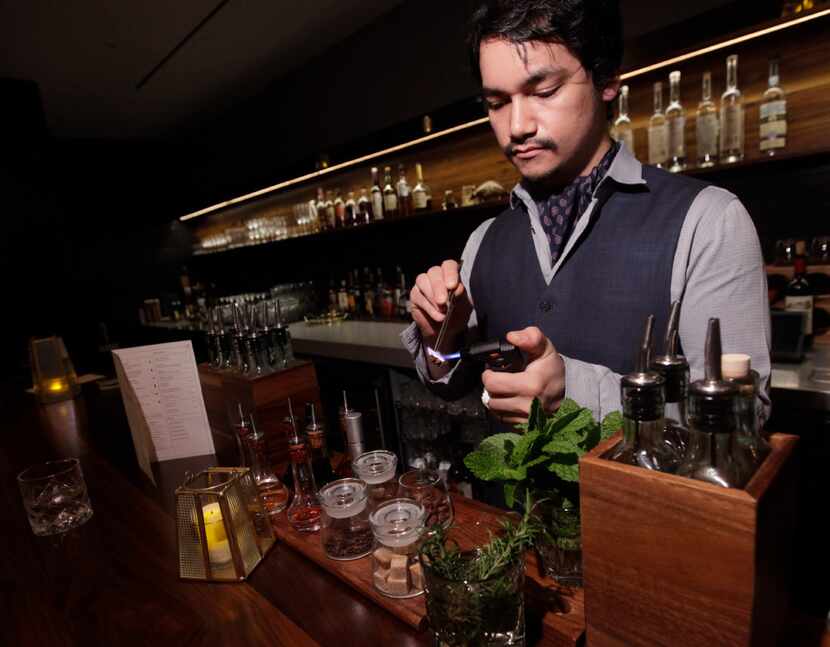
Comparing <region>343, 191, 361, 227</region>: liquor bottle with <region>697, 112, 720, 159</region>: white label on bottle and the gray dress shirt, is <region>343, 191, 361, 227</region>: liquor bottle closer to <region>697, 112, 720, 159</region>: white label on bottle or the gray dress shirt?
<region>697, 112, 720, 159</region>: white label on bottle

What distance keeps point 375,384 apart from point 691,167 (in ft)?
6.28

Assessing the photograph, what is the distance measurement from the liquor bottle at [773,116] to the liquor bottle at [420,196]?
74.0 inches

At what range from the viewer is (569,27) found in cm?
107

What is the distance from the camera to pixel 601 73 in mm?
1146

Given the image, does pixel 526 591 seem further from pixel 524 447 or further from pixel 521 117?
pixel 521 117

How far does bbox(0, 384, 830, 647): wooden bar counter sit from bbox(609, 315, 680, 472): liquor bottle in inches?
11.7

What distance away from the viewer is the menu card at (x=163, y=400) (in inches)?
51.4

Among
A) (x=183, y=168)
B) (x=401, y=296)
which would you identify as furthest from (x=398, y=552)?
(x=183, y=168)

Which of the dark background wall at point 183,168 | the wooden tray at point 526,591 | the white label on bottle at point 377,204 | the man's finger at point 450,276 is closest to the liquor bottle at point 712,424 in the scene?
the wooden tray at point 526,591

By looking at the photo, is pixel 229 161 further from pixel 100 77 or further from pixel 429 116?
pixel 429 116

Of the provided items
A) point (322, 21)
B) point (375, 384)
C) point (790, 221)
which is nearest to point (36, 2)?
point (322, 21)

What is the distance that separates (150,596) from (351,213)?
335 centimetres

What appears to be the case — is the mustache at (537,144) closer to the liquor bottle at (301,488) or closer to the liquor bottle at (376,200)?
the liquor bottle at (301,488)

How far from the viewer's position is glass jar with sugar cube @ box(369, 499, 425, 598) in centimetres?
74
